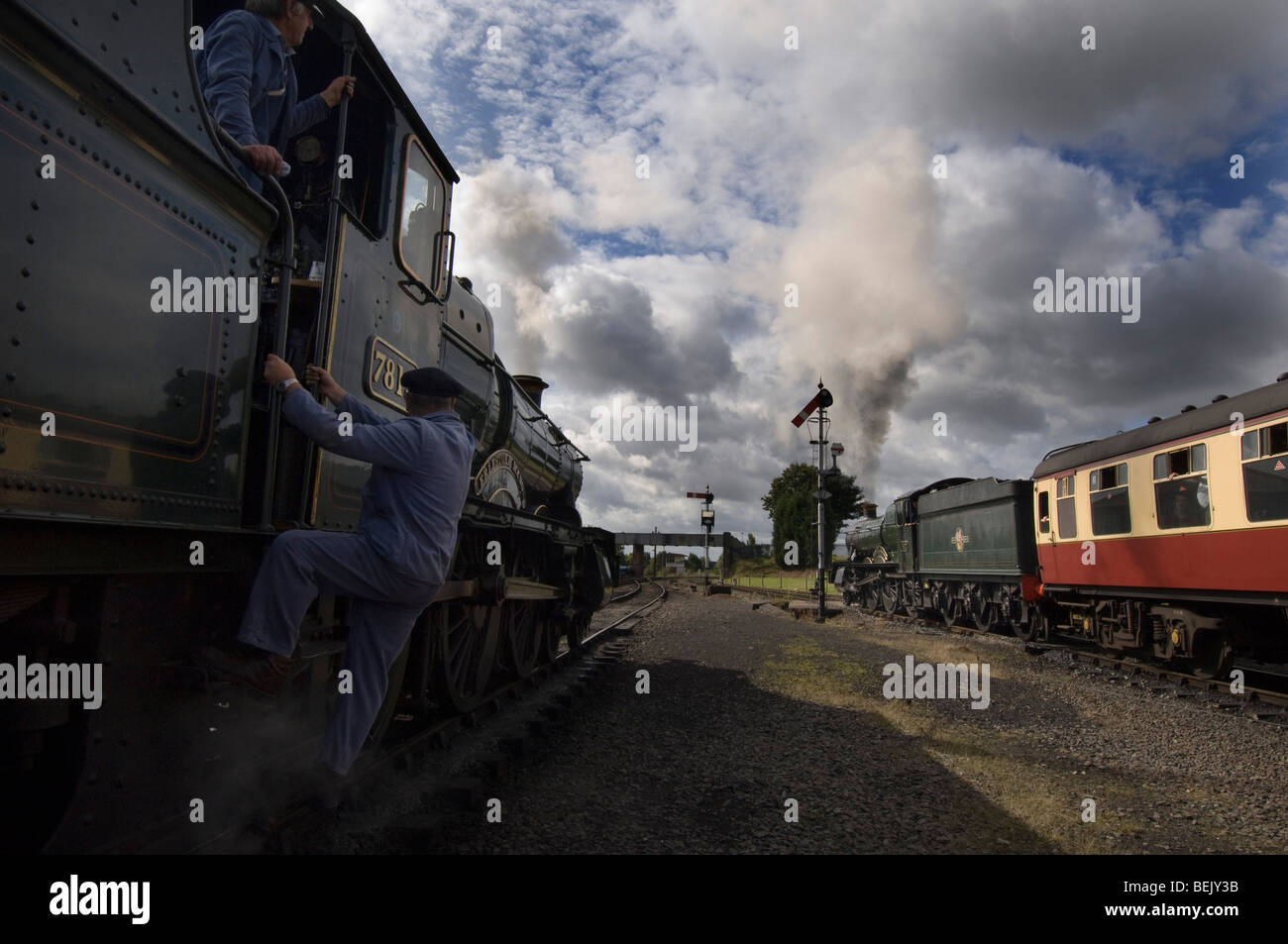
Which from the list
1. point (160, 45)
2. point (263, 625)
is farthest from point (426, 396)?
point (160, 45)

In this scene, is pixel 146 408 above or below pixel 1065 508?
below

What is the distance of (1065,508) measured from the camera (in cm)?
1208

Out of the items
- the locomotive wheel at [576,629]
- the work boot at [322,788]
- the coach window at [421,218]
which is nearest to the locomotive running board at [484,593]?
the work boot at [322,788]

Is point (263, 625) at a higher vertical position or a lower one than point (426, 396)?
lower

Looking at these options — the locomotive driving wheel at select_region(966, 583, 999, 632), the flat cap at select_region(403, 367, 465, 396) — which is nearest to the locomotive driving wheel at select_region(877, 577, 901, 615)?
the locomotive driving wheel at select_region(966, 583, 999, 632)

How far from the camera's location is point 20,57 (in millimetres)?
1782

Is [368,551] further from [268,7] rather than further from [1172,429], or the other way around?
[1172,429]

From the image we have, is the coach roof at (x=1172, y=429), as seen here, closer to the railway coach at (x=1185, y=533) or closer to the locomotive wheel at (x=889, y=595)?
the railway coach at (x=1185, y=533)

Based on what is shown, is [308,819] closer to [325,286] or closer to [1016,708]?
[325,286]

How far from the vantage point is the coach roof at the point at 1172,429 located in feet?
25.3

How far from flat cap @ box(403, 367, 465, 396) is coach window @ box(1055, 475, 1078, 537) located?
1168cm

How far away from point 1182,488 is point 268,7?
10.7 metres

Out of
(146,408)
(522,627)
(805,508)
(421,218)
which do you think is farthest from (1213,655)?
(805,508)
